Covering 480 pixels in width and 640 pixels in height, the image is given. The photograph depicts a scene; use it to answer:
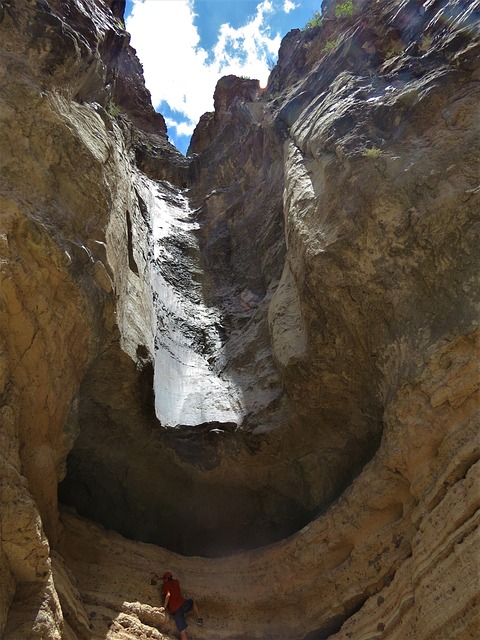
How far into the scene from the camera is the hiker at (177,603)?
679cm

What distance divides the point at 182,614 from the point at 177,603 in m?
0.15

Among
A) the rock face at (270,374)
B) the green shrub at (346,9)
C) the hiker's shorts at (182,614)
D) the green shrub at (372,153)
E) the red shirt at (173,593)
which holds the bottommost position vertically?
the hiker's shorts at (182,614)

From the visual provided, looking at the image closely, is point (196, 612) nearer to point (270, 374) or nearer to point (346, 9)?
point (270, 374)

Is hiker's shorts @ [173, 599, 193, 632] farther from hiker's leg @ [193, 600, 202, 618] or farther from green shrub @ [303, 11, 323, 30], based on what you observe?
green shrub @ [303, 11, 323, 30]

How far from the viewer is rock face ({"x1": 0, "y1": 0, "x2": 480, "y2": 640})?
580 cm

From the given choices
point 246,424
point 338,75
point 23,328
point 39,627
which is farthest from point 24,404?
point 338,75

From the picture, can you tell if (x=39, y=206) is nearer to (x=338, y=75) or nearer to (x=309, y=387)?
(x=309, y=387)

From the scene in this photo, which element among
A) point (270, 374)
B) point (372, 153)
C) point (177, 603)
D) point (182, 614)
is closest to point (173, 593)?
point (177, 603)

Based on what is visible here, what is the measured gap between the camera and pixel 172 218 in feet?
48.4

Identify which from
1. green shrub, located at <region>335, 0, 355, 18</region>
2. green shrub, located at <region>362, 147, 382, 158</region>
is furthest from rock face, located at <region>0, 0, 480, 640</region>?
green shrub, located at <region>335, 0, 355, 18</region>

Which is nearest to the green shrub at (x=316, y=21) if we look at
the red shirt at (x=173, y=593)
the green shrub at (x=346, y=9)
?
the green shrub at (x=346, y=9)

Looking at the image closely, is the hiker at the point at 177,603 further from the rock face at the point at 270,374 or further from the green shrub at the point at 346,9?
the green shrub at the point at 346,9

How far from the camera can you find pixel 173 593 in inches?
276

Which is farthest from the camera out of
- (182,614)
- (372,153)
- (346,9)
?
(346,9)
